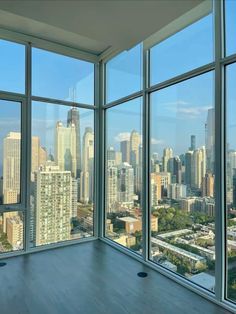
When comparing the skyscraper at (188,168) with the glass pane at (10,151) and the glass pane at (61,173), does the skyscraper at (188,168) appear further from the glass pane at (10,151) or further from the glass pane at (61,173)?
the glass pane at (10,151)

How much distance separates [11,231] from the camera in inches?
169

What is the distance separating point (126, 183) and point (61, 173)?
1.25m

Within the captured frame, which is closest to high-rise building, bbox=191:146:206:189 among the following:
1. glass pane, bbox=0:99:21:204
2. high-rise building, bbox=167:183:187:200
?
high-rise building, bbox=167:183:187:200

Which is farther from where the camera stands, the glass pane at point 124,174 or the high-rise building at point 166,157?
the glass pane at point 124,174

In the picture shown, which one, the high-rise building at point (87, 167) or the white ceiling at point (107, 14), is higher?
the white ceiling at point (107, 14)

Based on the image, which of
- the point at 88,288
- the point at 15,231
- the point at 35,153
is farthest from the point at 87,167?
the point at 88,288

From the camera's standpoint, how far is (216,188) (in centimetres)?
290

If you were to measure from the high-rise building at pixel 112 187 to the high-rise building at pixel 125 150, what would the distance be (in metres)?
0.39

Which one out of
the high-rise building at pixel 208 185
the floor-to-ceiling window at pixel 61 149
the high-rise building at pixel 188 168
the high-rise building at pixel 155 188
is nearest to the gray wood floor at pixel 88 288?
the floor-to-ceiling window at pixel 61 149

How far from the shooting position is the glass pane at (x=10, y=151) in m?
4.25

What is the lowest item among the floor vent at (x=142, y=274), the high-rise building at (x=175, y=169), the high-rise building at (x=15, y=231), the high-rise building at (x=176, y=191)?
the floor vent at (x=142, y=274)

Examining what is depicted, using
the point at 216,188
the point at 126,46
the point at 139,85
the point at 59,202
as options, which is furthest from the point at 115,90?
the point at 216,188

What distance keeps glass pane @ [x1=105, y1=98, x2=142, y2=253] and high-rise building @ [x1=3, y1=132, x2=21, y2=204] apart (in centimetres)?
169

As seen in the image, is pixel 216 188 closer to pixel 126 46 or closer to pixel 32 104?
pixel 126 46
